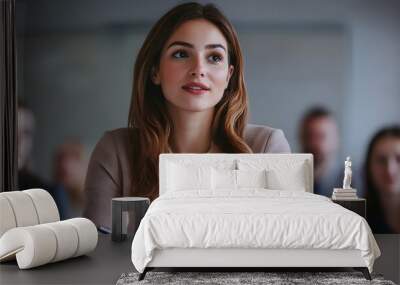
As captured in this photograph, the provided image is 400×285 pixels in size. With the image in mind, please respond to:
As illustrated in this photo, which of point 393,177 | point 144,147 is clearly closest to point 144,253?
point 144,147

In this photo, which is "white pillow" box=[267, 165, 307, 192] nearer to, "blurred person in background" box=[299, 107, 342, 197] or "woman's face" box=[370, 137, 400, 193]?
"blurred person in background" box=[299, 107, 342, 197]

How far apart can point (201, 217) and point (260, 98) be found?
8.91ft

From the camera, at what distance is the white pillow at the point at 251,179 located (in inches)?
255

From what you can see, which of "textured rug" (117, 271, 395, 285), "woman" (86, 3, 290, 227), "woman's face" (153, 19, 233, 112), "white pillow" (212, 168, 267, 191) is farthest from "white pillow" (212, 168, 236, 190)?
"textured rug" (117, 271, 395, 285)

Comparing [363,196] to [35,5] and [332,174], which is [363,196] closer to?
[332,174]

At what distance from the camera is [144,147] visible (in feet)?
23.7

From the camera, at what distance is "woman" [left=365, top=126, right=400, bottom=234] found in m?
7.27

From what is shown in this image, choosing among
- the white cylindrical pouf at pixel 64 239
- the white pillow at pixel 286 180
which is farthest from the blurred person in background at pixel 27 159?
the white pillow at pixel 286 180

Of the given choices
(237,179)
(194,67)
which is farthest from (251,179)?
(194,67)

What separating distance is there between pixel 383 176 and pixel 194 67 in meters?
2.39

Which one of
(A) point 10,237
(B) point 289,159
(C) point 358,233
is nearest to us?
(C) point 358,233

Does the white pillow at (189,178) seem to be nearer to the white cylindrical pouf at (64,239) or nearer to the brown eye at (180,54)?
the brown eye at (180,54)

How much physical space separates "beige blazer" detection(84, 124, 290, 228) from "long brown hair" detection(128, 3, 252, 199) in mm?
103

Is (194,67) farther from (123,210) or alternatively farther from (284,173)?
(123,210)
